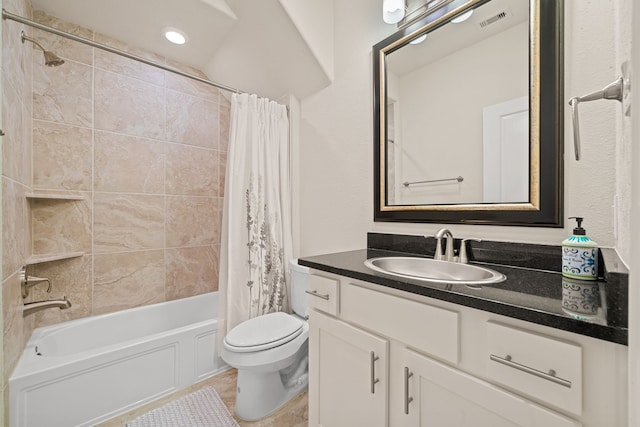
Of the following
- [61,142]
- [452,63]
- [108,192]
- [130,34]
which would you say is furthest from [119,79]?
[452,63]

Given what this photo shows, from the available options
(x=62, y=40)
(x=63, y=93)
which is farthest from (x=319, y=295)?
(x=62, y=40)

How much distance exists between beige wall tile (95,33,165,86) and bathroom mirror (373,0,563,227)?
1.78 metres

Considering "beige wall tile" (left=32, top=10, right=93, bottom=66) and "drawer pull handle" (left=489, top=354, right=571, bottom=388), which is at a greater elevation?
"beige wall tile" (left=32, top=10, right=93, bottom=66)

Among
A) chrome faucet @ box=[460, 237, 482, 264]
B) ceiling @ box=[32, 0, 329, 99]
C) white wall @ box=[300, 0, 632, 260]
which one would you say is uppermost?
ceiling @ box=[32, 0, 329, 99]

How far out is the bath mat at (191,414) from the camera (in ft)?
4.69

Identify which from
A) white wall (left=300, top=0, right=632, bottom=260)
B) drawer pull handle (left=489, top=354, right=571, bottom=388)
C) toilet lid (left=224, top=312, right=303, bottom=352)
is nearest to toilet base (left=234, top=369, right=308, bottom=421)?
toilet lid (left=224, top=312, right=303, bottom=352)

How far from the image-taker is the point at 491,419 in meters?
0.68

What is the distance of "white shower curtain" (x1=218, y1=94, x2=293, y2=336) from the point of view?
1.83 m

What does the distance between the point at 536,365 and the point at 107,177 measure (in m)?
2.52

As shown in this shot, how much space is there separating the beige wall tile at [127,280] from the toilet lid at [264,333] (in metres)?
1.02

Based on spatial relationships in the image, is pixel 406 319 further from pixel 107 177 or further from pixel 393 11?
pixel 107 177

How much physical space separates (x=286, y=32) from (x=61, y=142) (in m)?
1.66

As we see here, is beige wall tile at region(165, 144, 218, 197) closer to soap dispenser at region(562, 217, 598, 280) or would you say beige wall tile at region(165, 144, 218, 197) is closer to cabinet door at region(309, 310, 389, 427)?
cabinet door at region(309, 310, 389, 427)

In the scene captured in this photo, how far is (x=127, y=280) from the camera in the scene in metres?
2.02
